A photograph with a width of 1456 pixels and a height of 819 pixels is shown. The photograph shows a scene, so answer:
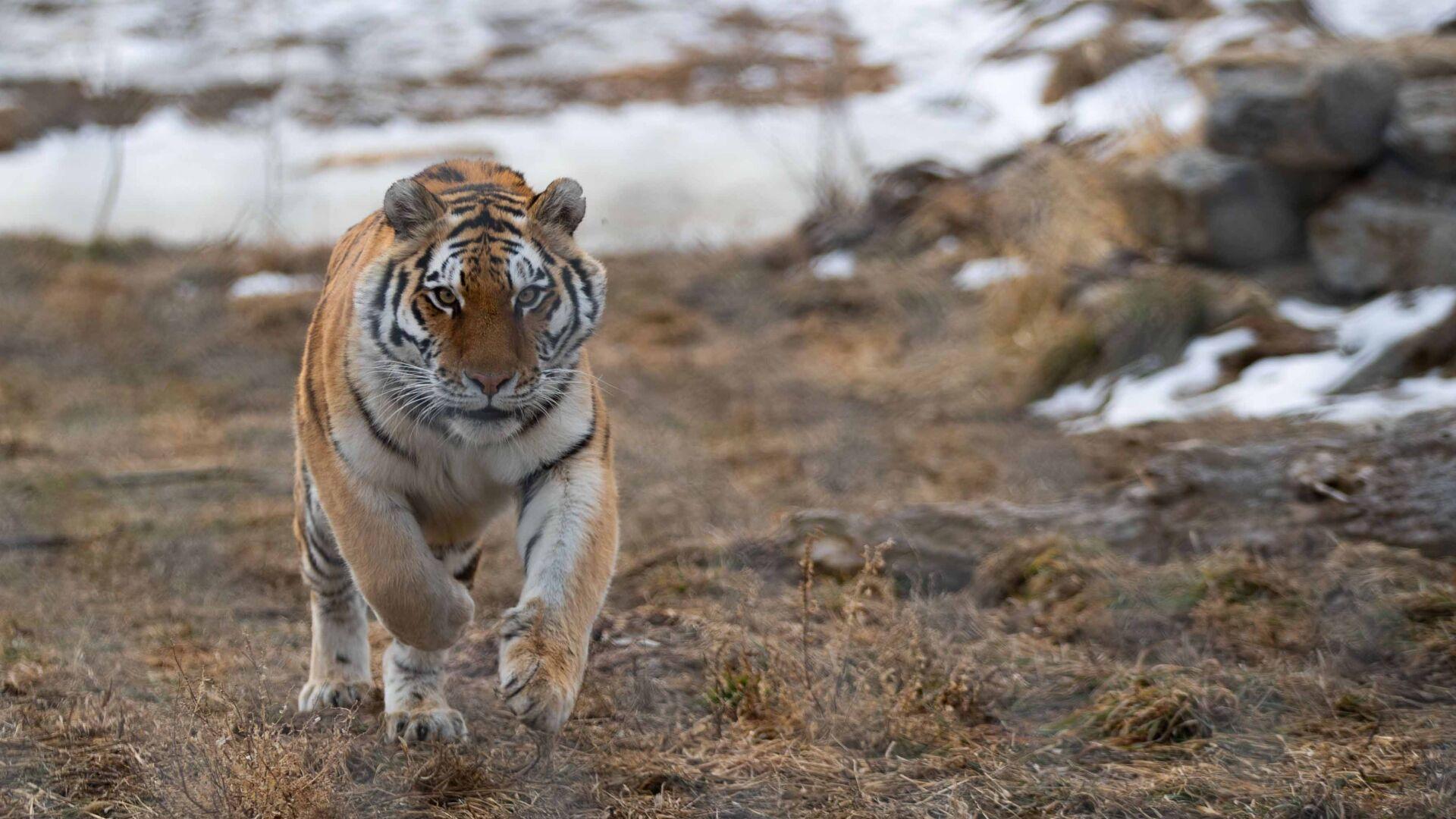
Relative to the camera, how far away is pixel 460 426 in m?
2.88

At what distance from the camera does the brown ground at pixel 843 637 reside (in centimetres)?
275

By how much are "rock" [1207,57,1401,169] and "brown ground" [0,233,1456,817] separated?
7.17 feet

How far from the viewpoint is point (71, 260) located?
13.7m

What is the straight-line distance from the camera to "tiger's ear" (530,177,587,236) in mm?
3131

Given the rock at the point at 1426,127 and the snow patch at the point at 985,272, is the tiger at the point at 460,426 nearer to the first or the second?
the rock at the point at 1426,127

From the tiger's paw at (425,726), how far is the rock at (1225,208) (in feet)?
20.9

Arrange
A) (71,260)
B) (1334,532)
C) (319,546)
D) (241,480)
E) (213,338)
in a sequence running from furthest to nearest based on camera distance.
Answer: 1. (71,260)
2. (213,338)
3. (241,480)
4. (1334,532)
5. (319,546)

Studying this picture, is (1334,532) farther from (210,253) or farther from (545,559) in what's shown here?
(210,253)

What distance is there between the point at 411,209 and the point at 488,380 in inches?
21.5

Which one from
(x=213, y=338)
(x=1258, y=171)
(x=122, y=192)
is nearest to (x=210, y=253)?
(x=213, y=338)

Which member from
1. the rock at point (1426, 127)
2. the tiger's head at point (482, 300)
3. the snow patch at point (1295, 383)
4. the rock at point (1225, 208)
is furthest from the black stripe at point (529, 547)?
the rock at point (1225, 208)

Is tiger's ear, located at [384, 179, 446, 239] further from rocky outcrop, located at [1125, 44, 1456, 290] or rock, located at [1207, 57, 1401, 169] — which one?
rock, located at [1207, 57, 1401, 169]

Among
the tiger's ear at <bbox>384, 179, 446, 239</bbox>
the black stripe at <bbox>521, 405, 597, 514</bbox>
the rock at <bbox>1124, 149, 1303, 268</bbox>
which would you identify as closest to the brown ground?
the black stripe at <bbox>521, 405, 597, 514</bbox>

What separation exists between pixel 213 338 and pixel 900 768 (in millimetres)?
9322
